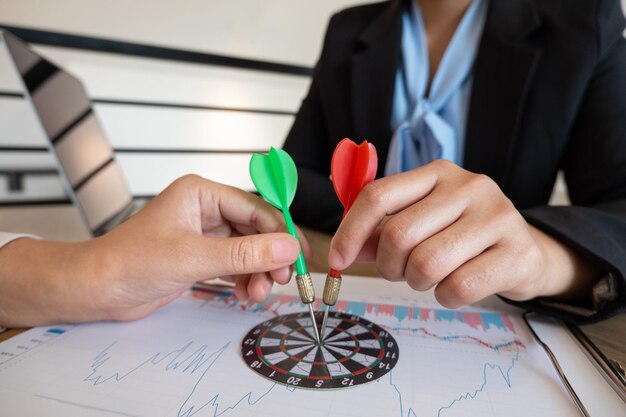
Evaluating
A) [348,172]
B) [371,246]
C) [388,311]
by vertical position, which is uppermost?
[348,172]

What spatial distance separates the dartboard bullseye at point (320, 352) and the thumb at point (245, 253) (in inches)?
3.3

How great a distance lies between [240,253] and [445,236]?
227 mm

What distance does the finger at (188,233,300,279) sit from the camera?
1.52 feet

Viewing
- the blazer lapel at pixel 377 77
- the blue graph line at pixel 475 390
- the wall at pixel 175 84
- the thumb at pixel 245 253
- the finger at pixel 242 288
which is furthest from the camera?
the wall at pixel 175 84

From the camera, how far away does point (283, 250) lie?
47 cm

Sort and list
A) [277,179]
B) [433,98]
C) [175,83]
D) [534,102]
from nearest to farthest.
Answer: [277,179] < [534,102] < [433,98] < [175,83]

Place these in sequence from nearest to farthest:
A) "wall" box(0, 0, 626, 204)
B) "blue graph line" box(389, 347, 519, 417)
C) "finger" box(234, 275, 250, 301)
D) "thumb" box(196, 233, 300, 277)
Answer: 1. "blue graph line" box(389, 347, 519, 417)
2. "thumb" box(196, 233, 300, 277)
3. "finger" box(234, 275, 250, 301)
4. "wall" box(0, 0, 626, 204)

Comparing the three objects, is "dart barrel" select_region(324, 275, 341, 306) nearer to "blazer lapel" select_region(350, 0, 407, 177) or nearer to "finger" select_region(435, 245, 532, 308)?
"finger" select_region(435, 245, 532, 308)

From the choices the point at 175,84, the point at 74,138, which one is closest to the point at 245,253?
the point at 74,138

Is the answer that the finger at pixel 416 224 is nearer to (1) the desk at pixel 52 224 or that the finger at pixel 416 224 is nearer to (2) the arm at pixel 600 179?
(2) the arm at pixel 600 179

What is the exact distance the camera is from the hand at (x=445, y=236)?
0.42 metres

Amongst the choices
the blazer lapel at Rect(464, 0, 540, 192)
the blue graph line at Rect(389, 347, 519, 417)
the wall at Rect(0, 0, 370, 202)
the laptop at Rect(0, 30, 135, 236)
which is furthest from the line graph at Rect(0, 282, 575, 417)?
the wall at Rect(0, 0, 370, 202)

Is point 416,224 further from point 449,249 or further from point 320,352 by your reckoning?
point 320,352

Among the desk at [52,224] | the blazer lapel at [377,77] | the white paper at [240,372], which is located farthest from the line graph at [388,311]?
the blazer lapel at [377,77]
